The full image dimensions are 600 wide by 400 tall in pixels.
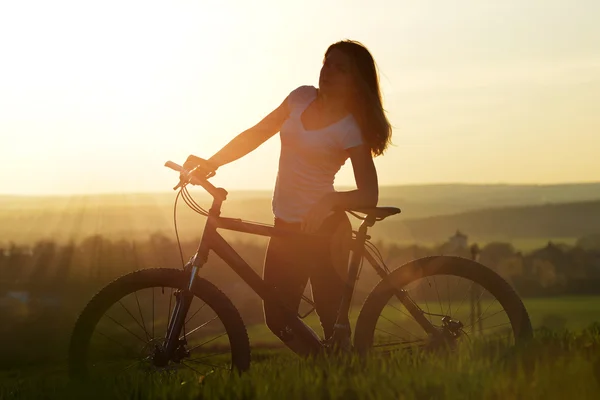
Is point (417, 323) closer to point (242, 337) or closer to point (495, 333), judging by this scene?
point (495, 333)

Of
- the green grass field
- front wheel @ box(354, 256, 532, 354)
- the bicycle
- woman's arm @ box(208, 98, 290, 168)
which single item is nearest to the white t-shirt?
woman's arm @ box(208, 98, 290, 168)

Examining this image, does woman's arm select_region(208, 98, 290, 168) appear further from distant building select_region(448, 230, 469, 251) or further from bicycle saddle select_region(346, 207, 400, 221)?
distant building select_region(448, 230, 469, 251)

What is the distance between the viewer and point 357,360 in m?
5.97

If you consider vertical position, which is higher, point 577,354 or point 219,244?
point 219,244

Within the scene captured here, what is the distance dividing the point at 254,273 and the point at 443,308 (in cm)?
133

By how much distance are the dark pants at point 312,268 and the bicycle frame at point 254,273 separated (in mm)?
77

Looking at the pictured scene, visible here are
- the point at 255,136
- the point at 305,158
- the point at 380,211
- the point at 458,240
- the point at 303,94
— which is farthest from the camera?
the point at 458,240

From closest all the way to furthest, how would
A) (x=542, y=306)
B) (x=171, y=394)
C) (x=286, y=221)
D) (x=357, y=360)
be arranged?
(x=171, y=394), (x=357, y=360), (x=286, y=221), (x=542, y=306)

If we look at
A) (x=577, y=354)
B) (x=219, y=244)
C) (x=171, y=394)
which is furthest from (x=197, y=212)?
(x=577, y=354)

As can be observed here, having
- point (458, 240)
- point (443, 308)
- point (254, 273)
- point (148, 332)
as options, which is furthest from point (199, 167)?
point (458, 240)

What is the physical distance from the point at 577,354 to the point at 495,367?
72 cm

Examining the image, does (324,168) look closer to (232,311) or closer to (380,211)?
(380,211)

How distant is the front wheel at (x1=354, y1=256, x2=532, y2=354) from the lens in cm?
603

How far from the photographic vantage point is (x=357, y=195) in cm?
606
